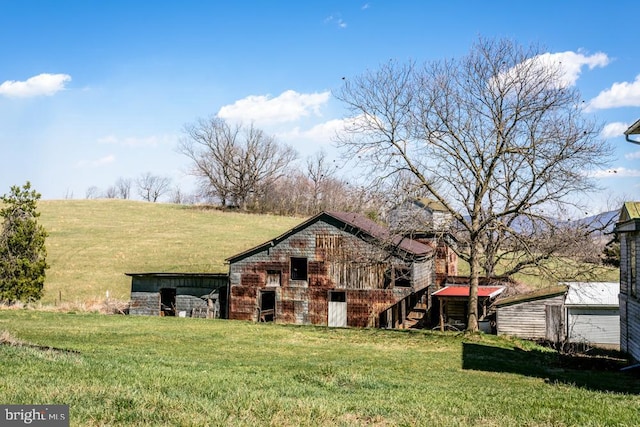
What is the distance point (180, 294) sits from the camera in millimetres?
39188

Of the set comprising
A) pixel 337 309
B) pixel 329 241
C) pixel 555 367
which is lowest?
pixel 555 367

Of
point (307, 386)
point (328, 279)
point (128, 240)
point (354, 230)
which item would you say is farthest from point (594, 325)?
point (128, 240)

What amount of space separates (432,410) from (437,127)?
1993 cm

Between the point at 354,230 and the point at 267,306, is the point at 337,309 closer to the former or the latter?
the point at 354,230

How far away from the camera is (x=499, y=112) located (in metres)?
26.8

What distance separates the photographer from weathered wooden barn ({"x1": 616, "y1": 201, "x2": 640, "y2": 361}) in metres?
19.4

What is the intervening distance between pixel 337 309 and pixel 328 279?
195 cm

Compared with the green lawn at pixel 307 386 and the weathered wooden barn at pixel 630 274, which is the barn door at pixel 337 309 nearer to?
the green lawn at pixel 307 386

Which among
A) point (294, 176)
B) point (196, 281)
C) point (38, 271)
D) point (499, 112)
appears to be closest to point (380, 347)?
point (499, 112)

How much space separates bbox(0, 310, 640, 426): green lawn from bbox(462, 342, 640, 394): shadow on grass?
0.07m

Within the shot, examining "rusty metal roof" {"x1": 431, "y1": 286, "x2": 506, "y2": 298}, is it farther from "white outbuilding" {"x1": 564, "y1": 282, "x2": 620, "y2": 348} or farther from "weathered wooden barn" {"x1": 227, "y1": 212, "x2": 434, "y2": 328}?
"white outbuilding" {"x1": 564, "y1": 282, "x2": 620, "y2": 348}

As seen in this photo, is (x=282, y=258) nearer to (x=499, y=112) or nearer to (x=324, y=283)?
(x=324, y=283)

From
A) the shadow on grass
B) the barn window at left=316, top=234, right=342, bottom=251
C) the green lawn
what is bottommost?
the shadow on grass

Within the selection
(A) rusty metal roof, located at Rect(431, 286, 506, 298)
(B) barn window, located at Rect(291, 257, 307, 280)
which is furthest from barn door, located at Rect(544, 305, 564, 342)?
(B) barn window, located at Rect(291, 257, 307, 280)
